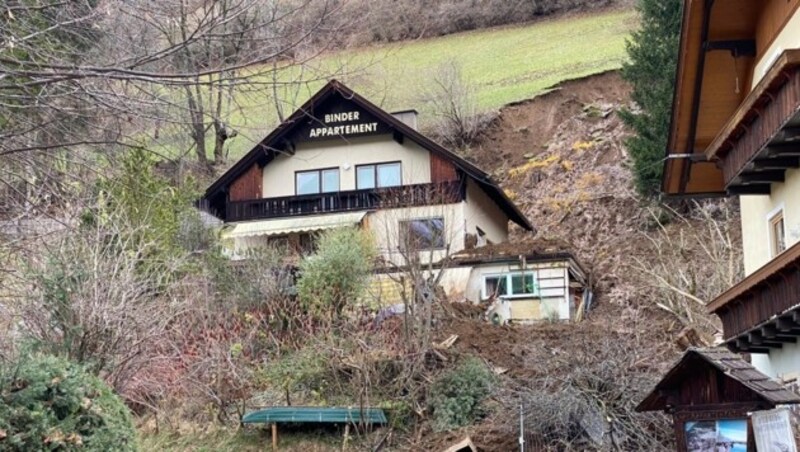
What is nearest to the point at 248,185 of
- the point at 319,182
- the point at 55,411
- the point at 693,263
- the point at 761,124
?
the point at 319,182

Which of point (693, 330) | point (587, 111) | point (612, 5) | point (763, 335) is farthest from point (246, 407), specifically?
point (612, 5)

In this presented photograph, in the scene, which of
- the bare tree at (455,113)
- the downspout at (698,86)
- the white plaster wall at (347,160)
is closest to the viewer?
the downspout at (698,86)

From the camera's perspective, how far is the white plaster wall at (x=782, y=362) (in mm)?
13622

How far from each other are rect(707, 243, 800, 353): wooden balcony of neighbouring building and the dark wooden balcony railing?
16.1 m

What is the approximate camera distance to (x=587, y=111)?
46.5m

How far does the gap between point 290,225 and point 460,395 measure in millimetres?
14521

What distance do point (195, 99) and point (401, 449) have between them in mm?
13077

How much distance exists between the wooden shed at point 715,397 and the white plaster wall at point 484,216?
2120 cm

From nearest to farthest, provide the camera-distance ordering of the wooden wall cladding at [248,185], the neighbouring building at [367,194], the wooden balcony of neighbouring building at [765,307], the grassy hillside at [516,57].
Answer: the wooden balcony of neighbouring building at [765,307], the neighbouring building at [367,194], the wooden wall cladding at [248,185], the grassy hillside at [516,57]

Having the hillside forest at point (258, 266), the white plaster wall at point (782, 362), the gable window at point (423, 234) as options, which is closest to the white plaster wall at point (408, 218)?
the gable window at point (423, 234)

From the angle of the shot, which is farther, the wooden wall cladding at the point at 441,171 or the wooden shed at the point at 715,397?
the wooden wall cladding at the point at 441,171

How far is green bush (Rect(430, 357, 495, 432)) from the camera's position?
19328mm

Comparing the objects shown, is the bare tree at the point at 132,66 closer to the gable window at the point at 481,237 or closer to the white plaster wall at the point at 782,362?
the white plaster wall at the point at 782,362

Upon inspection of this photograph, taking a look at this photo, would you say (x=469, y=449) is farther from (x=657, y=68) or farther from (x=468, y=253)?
(x=657, y=68)
